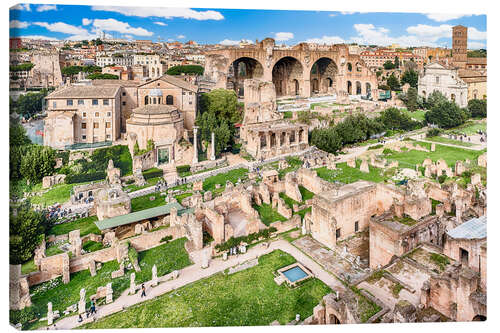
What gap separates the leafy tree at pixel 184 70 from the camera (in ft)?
129

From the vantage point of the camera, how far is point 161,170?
20.0 metres

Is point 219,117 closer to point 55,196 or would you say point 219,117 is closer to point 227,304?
point 55,196

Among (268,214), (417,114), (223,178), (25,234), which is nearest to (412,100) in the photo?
(417,114)

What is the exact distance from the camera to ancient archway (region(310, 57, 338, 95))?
4309cm

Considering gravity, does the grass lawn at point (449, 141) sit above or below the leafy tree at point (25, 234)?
above

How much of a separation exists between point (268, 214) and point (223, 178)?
15.6 feet

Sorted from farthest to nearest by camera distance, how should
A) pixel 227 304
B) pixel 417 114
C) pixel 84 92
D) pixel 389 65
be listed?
1. pixel 389 65
2. pixel 417 114
3. pixel 84 92
4. pixel 227 304

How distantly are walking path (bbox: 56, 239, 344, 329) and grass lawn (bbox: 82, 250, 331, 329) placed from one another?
0.28m

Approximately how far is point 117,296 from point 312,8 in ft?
30.2

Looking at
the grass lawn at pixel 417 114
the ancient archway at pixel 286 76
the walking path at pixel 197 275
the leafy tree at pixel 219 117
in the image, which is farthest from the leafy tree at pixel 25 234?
the ancient archway at pixel 286 76

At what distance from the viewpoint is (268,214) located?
15.4m

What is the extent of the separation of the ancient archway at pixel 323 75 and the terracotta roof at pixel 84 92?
26.5 metres

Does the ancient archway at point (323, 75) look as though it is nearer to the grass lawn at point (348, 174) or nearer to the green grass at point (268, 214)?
the grass lawn at point (348, 174)

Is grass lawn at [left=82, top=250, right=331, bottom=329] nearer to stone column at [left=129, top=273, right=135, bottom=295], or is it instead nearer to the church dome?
stone column at [left=129, top=273, right=135, bottom=295]
